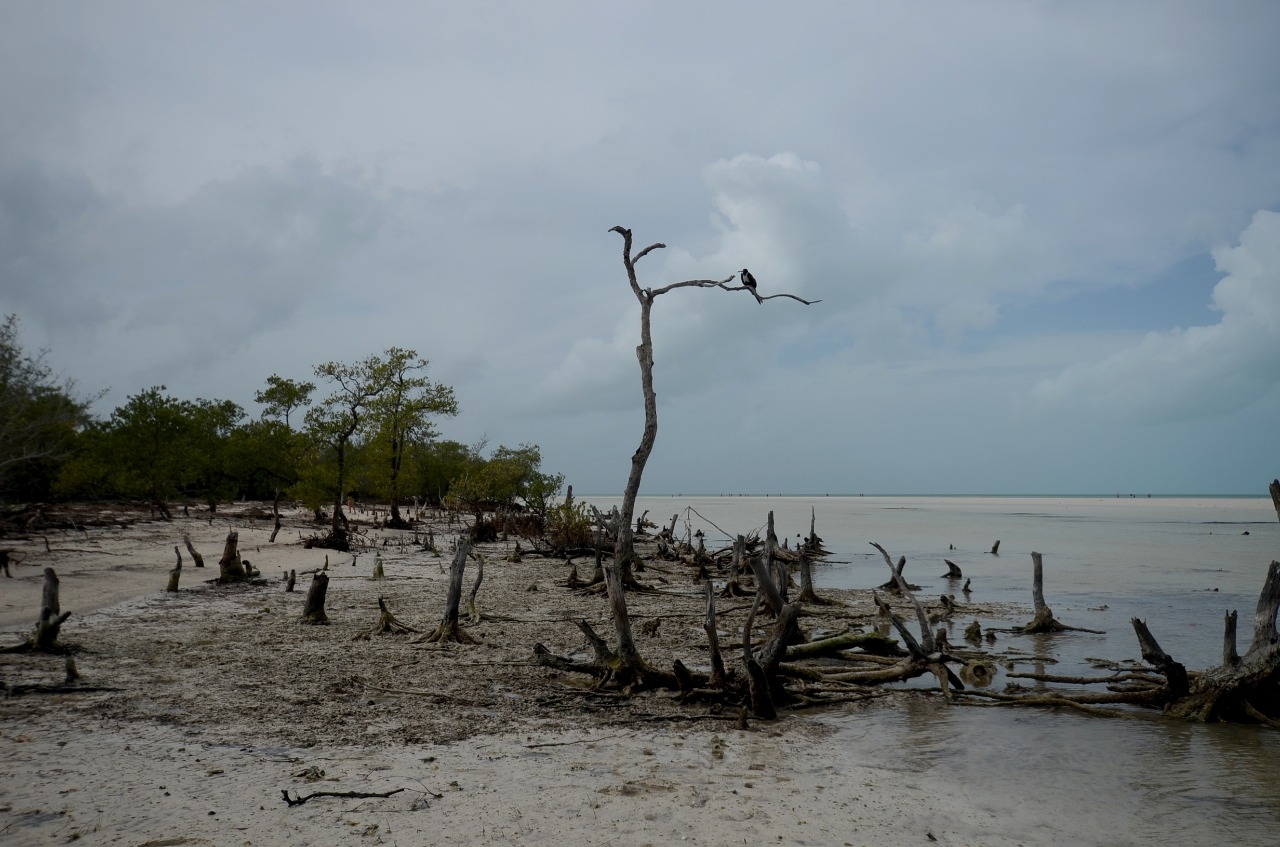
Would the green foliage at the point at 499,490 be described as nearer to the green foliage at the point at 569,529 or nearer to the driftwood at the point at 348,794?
the green foliage at the point at 569,529

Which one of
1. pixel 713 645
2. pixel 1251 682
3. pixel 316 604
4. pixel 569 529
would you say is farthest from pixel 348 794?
pixel 569 529

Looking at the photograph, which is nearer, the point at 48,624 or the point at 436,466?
the point at 48,624

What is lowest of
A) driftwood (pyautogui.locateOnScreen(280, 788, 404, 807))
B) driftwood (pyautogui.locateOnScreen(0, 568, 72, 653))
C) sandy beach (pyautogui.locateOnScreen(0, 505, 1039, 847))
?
sandy beach (pyautogui.locateOnScreen(0, 505, 1039, 847))

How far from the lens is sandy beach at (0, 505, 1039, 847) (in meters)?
5.20

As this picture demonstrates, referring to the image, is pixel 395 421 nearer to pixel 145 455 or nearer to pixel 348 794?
pixel 145 455

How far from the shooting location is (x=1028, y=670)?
11.7 metres

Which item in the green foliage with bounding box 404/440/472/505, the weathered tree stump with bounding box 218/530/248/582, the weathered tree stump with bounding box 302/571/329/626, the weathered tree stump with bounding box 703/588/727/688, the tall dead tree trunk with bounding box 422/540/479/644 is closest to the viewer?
the weathered tree stump with bounding box 703/588/727/688

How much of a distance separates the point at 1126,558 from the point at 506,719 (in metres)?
32.7

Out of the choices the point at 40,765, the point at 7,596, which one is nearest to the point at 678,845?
the point at 40,765

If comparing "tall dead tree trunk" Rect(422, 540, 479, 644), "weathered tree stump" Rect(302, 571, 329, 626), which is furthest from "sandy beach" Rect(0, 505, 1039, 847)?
"weathered tree stump" Rect(302, 571, 329, 626)

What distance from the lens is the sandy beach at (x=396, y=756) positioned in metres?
5.20

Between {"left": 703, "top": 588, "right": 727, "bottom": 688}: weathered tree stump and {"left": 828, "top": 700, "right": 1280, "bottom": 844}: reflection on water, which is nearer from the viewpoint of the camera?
{"left": 828, "top": 700, "right": 1280, "bottom": 844}: reflection on water

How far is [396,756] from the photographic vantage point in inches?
252

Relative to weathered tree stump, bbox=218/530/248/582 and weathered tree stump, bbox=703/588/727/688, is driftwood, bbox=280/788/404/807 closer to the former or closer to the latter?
weathered tree stump, bbox=703/588/727/688
